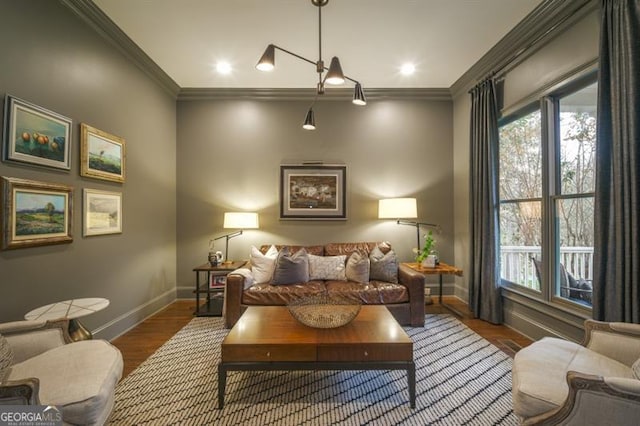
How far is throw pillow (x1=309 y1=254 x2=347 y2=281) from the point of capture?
3.72 meters

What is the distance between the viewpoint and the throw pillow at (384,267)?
354 centimetres

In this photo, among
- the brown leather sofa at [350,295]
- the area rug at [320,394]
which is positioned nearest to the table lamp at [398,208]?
the brown leather sofa at [350,295]

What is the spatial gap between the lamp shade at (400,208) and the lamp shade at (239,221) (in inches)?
74.7

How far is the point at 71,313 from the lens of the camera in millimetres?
2027

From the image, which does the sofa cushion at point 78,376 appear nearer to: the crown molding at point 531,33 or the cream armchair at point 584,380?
the cream armchair at point 584,380

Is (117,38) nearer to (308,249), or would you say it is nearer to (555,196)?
(308,249)

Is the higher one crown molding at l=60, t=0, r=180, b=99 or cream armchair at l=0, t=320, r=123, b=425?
crown molding at l=60, t=0, r=180, b=99

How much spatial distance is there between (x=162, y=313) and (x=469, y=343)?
Result: 3.77 meters

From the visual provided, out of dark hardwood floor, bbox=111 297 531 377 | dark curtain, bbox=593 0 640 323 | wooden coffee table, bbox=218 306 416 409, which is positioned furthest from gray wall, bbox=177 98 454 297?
wooden coffee table, bbox=218 306 416 409

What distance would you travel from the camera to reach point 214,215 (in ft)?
14.6

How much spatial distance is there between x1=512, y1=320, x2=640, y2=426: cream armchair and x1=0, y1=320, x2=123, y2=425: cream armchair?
7.04 feet

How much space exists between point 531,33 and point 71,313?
4759 mm

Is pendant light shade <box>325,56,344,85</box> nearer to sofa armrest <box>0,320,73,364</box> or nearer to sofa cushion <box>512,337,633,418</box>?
sofa cushion <box>512,337,633,418</box>

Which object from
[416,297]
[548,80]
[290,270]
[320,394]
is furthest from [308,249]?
[548,80]
